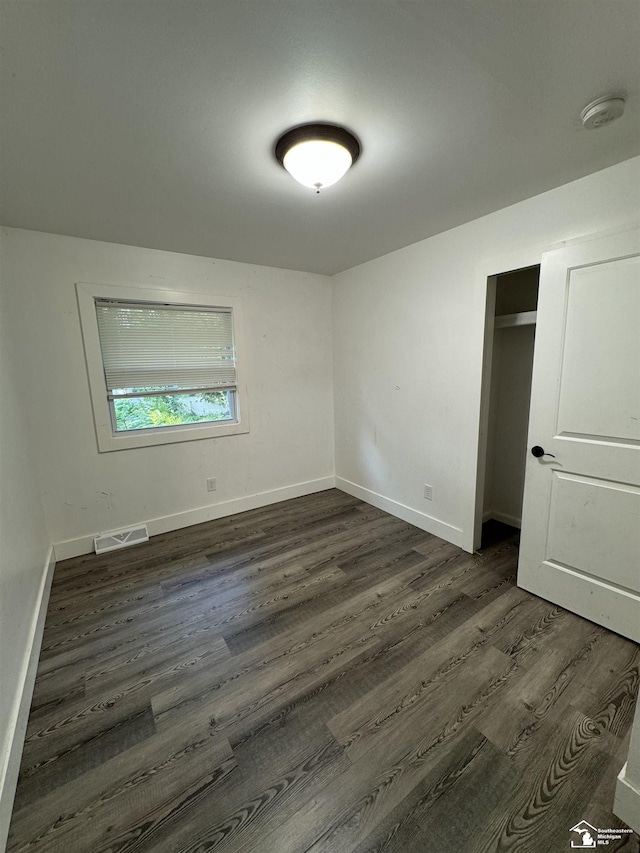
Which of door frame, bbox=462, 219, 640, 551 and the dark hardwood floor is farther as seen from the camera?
door frame, bbox=462, 219, 640, 551

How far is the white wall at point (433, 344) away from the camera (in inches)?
74.8

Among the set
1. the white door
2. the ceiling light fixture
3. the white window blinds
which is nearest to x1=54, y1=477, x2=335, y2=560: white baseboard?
the white window blinds

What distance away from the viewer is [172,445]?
3000 millimetres

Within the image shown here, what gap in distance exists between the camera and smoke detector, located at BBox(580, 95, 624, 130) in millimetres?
1252

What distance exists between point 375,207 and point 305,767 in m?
2.78

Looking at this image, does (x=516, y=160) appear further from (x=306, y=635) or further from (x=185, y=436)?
(x=185, y=436)

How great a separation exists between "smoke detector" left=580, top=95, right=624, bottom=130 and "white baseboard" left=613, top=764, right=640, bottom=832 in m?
2.32

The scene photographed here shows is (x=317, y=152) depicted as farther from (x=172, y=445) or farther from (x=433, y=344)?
(x=172, y=445)

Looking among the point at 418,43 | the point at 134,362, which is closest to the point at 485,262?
the point at 418,43

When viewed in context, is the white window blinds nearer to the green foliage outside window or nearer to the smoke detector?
the green foliage outside window

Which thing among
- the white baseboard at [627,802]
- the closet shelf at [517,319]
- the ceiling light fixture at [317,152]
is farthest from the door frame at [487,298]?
the white baseboard at [627,802]

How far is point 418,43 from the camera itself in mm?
1041

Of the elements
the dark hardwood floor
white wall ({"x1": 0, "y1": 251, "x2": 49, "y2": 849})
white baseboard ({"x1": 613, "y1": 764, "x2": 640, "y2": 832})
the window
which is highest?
the window

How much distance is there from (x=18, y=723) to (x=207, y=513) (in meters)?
1.95
